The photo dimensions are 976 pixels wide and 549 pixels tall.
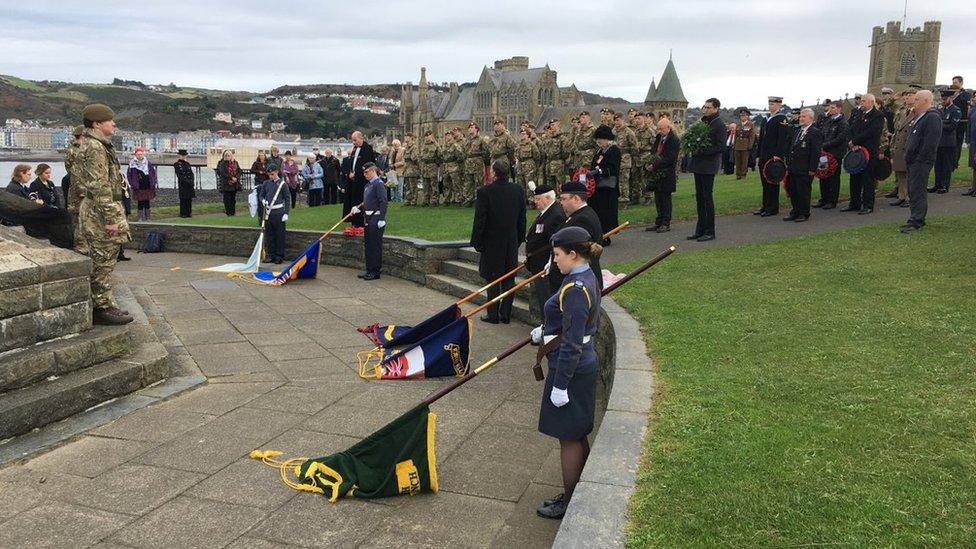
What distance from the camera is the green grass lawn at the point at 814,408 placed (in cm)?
345

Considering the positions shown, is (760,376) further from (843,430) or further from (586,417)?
(586,417)

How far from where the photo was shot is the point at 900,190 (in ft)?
46.1

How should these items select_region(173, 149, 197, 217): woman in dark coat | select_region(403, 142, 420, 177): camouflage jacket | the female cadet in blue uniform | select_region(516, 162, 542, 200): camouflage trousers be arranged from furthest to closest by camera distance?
select_region(173, 149, 197, 217): woman in dark coat → select_region(403, 142, 420, 177): camouflage jacket → select_region(516, 162, 542, 200): camouflage trousers → the female cadet in blue uniform

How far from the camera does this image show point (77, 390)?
237 inches

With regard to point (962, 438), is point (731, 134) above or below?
above

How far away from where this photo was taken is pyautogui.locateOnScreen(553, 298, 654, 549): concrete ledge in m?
3.46

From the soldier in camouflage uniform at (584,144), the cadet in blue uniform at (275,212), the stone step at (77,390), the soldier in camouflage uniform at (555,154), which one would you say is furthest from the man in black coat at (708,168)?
the stone step at (77,390)

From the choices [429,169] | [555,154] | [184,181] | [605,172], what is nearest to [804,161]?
[605,172]

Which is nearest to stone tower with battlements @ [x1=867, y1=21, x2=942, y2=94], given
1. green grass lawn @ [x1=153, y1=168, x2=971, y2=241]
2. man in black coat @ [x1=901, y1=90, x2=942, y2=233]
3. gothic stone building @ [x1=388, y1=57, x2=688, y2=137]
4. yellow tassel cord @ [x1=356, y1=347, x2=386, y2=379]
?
gothic stone building @ [x1=388, y1=57, x2=688, y2=137]

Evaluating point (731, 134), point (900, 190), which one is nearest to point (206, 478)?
point (900, 190)

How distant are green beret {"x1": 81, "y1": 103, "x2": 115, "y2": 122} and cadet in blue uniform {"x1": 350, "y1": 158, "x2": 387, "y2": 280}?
17.2ft

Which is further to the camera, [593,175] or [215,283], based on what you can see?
[215,283]

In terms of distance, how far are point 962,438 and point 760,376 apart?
1.46 meters

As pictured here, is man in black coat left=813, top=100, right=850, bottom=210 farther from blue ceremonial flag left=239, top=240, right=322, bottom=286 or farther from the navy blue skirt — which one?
the navy blue skirt
